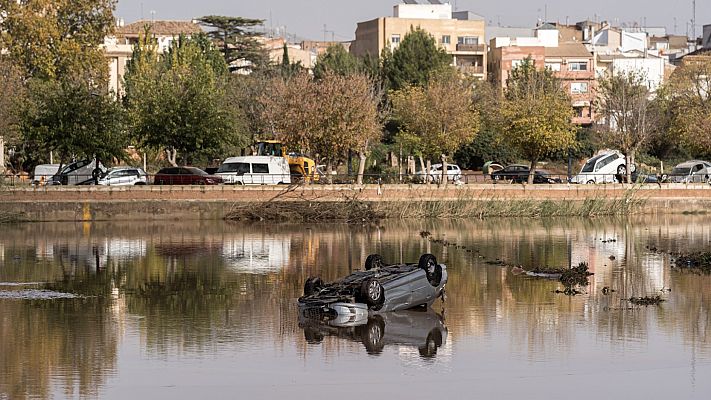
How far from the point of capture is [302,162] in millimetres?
61750

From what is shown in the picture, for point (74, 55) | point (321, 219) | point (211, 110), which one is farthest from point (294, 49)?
point (321, 219)

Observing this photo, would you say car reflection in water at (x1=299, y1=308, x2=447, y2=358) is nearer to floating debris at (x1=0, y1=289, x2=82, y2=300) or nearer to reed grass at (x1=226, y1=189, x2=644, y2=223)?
floating debris at (x1=0, y1=289, x2=82, y2=300)

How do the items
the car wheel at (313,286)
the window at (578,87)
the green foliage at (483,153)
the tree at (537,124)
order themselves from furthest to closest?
the window at (578,87)
the green foliage at (483,153)
the tree at (537,124)
the car wheel at (313,286)

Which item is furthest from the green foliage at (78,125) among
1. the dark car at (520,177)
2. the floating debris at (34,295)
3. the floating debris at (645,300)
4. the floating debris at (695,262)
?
the floating debris at (645,300)

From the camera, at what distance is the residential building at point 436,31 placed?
112 m

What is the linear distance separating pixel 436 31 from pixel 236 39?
70.7ft

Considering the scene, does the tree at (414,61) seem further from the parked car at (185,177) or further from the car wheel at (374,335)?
the car wheel at (374,335)

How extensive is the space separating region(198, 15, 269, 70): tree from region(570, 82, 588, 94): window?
994 inches

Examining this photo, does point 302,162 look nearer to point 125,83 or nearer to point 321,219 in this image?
point 321,219

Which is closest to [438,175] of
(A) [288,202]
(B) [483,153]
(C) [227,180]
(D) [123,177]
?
(C) [227,180]

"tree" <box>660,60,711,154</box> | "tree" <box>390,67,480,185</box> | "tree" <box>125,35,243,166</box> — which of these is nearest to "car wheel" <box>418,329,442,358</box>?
"tree" <box>125,35,243,166</box>

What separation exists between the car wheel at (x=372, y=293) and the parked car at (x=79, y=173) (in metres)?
33.9

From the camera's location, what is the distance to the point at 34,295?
2588 cm

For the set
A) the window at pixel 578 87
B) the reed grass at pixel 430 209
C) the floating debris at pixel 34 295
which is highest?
the window at pixel 578 87
